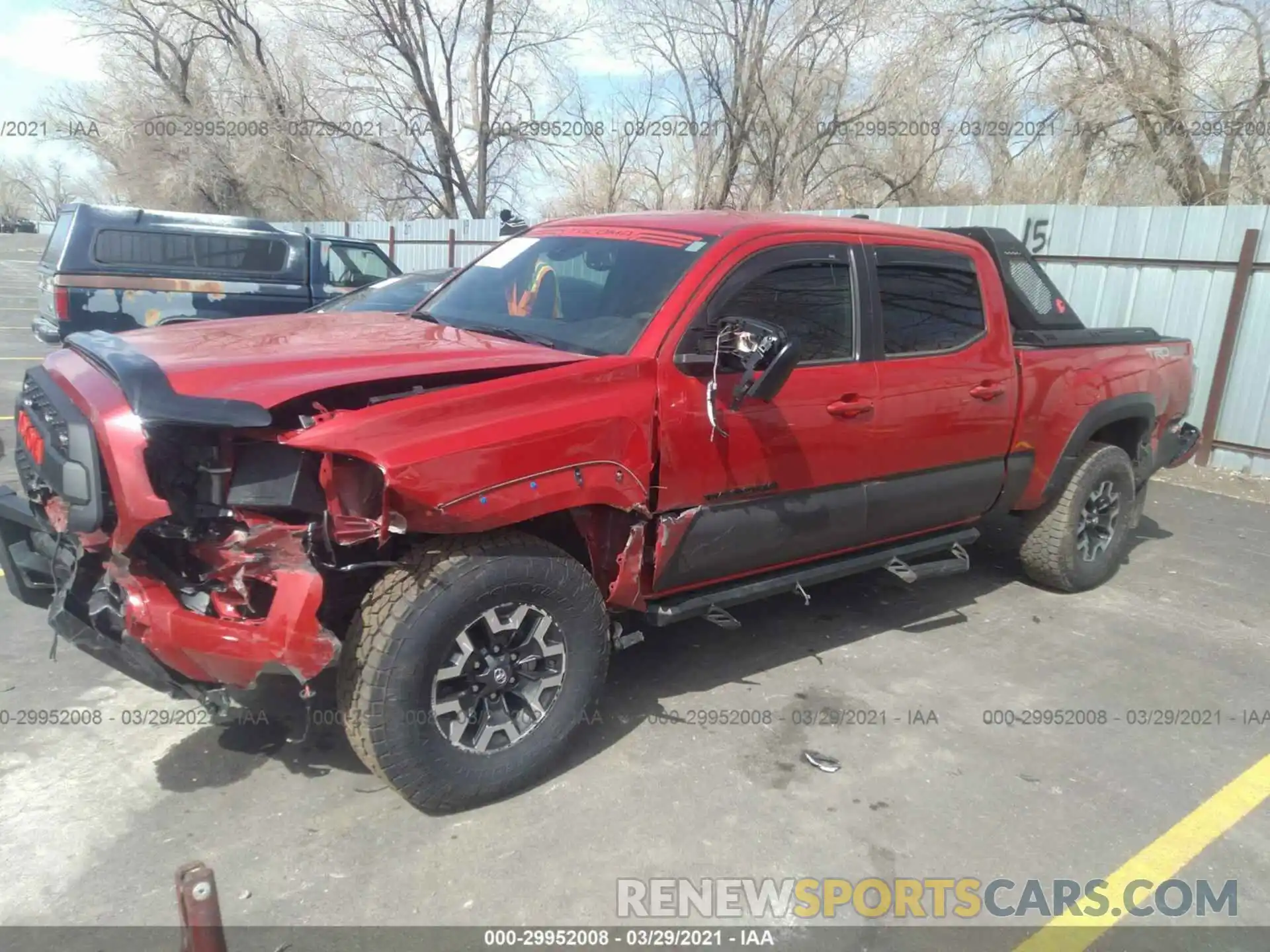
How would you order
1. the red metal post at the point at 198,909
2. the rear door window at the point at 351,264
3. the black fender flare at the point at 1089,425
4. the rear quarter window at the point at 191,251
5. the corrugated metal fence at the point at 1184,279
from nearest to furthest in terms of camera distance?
the red metal post at the point at 198,909 < the black fender flare at the point at 1089,425 < the corrugated metal fence at the point at 1184,279 < the rear quarter window at the point at 191,251 < the rear door window at the point at 351,264

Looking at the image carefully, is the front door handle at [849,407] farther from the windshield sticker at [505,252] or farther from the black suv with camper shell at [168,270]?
the black suv with camper shell at [168,270]

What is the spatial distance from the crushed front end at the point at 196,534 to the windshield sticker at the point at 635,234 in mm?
1684

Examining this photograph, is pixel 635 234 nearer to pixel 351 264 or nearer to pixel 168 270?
pixel 168 270

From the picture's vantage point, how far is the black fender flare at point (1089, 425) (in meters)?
5.18

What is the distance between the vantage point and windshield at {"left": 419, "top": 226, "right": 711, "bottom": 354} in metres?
3.66

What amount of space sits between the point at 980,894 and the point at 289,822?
2265 millimetres

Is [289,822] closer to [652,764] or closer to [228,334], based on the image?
[652,764]

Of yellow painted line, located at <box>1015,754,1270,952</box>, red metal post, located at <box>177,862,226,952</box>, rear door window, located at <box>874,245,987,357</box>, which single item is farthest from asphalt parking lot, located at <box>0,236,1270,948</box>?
rear door window, located at <box>874,245,987,357</box>

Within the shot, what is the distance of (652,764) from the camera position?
11.6 ft

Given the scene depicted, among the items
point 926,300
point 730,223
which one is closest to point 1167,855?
point 926,300

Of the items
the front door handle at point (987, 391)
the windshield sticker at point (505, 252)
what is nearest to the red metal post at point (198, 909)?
the windshield sticker at point (505, 252)

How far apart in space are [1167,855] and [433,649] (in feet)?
8.54

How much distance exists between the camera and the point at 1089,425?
5.24m

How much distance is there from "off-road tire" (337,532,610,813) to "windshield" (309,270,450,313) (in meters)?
5.49
